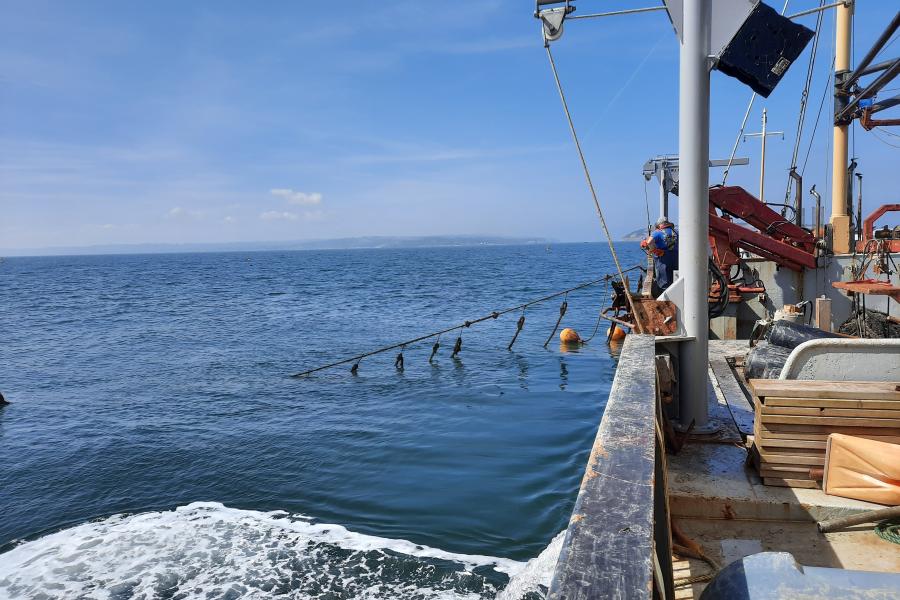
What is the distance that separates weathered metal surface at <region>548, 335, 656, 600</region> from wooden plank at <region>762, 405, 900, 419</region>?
1.65m

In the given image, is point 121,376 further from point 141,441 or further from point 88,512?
point 88,512

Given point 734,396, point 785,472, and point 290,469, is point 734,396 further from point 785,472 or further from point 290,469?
point 290,469

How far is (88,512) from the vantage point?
893 centimetres

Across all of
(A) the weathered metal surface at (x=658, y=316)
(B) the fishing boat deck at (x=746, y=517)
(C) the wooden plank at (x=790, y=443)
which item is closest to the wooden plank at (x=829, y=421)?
(C) the wooden plank at (x=790, y=443)

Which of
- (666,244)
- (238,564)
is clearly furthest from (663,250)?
(238,564)

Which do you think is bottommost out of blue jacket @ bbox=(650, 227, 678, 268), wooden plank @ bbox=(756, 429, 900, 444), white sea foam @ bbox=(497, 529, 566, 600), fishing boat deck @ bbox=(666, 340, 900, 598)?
white sea foam @ bbox=(497, 529, 566, 600)

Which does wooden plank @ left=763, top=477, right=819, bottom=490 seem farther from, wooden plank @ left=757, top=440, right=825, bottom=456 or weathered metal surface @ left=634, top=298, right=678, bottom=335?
weathered metal surface @ left=634, top=298, right=678, bottom=335

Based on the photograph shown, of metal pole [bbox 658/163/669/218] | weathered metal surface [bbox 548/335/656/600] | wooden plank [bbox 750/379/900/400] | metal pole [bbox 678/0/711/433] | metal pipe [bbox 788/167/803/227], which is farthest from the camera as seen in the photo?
metal pipe [bbox 788/167/803/227]

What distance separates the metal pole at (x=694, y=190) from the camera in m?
4.72

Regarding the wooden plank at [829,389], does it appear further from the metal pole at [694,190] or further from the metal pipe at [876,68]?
the metal pipe at [876,68]

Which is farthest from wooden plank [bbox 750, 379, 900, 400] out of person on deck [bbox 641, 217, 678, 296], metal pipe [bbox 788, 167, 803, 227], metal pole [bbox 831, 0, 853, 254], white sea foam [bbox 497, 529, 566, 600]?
metal pipe [bbox 788, 167, 803, 227]

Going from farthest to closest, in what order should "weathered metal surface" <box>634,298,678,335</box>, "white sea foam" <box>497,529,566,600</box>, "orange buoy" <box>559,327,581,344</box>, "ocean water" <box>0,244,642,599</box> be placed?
"orange buoy" <box>559,327,581,344</box> → "ocean water" <box>0,244,642,599</box> → "white sea foam" <box>497,529,566,600</box> → "weathered metal surface" <box>634,298,678,335</box>

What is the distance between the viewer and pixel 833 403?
404cm

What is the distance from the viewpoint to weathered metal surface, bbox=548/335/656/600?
1505mm
